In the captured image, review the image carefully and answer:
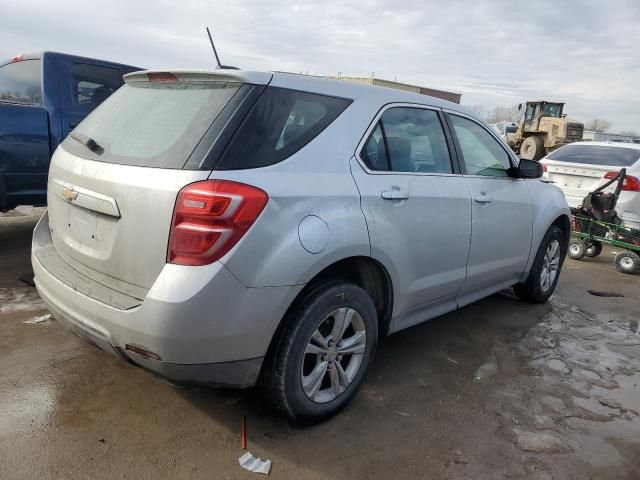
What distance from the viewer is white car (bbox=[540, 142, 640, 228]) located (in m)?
6.91

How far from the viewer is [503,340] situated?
405 cm

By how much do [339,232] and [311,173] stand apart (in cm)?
31

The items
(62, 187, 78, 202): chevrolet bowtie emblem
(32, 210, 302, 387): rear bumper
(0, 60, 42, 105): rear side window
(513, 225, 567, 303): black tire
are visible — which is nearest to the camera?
(32, 210, 302, 387): rear bumper

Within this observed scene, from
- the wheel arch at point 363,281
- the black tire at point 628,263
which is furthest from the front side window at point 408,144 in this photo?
the black tire at point 628,263

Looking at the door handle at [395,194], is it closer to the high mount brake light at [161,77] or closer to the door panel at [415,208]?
the door panel at [415,208]

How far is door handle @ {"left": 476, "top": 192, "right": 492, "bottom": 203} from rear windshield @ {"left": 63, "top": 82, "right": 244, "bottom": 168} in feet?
A: 6.27

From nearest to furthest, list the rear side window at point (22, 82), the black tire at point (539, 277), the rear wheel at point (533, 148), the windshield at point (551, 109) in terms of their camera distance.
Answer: the black tire at point (539, 277) < the rear side window at point (22, 82) < the rear wheel at point (533, 148) < the windshield at point (551, 109)

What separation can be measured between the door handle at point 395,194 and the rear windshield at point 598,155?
19.1ft

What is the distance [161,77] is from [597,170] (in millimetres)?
6667

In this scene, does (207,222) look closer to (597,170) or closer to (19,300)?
(19,300)

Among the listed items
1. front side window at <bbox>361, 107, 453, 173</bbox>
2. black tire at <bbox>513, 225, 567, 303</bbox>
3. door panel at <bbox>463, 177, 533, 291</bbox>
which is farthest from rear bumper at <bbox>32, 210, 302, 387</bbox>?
black tire at <bbox>513, 225, 567, 303</bbox>

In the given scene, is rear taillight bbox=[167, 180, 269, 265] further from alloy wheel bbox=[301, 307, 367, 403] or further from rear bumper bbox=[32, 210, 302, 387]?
alloy wheel bbox=[301, 307, 367, 403]

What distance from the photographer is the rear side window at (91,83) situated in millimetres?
5238


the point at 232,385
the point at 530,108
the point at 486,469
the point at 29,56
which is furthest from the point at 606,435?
the point at 530,108
